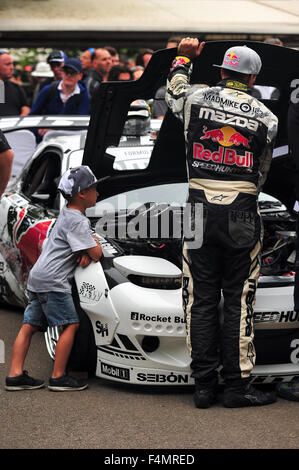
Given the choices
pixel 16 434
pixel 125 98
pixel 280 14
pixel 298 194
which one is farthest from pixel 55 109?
pixel 16 434

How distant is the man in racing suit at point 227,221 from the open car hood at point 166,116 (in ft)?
0.97

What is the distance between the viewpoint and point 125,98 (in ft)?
16.7

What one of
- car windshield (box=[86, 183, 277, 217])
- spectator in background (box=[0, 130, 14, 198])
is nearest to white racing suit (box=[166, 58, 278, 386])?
spectator in background (box=[0, 130, 14, 198])

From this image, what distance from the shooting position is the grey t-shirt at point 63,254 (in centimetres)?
491

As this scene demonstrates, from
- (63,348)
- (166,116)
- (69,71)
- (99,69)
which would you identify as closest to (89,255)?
(63,348)

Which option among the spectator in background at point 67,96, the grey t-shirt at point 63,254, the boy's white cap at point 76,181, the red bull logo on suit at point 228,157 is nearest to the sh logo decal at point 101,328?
the grey t-shirt at point 63,254

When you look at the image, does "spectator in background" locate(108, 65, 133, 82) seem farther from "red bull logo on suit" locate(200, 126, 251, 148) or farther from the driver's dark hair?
"red bull logo on suit" locate(200, 126, 251, 148)

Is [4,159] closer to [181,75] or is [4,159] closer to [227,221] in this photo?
[181,75]

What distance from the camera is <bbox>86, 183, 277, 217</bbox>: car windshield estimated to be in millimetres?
5812

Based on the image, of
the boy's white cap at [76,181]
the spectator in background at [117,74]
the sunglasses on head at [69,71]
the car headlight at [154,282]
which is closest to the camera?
the car headlight at [154,282]

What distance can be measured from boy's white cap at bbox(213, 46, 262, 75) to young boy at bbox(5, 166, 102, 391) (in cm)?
110

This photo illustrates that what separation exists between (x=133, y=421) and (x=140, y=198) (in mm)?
1963

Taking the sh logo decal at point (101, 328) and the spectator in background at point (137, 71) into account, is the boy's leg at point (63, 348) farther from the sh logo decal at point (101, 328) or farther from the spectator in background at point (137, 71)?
the spectator in background at point (137, 71)

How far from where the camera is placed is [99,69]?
11383mm
